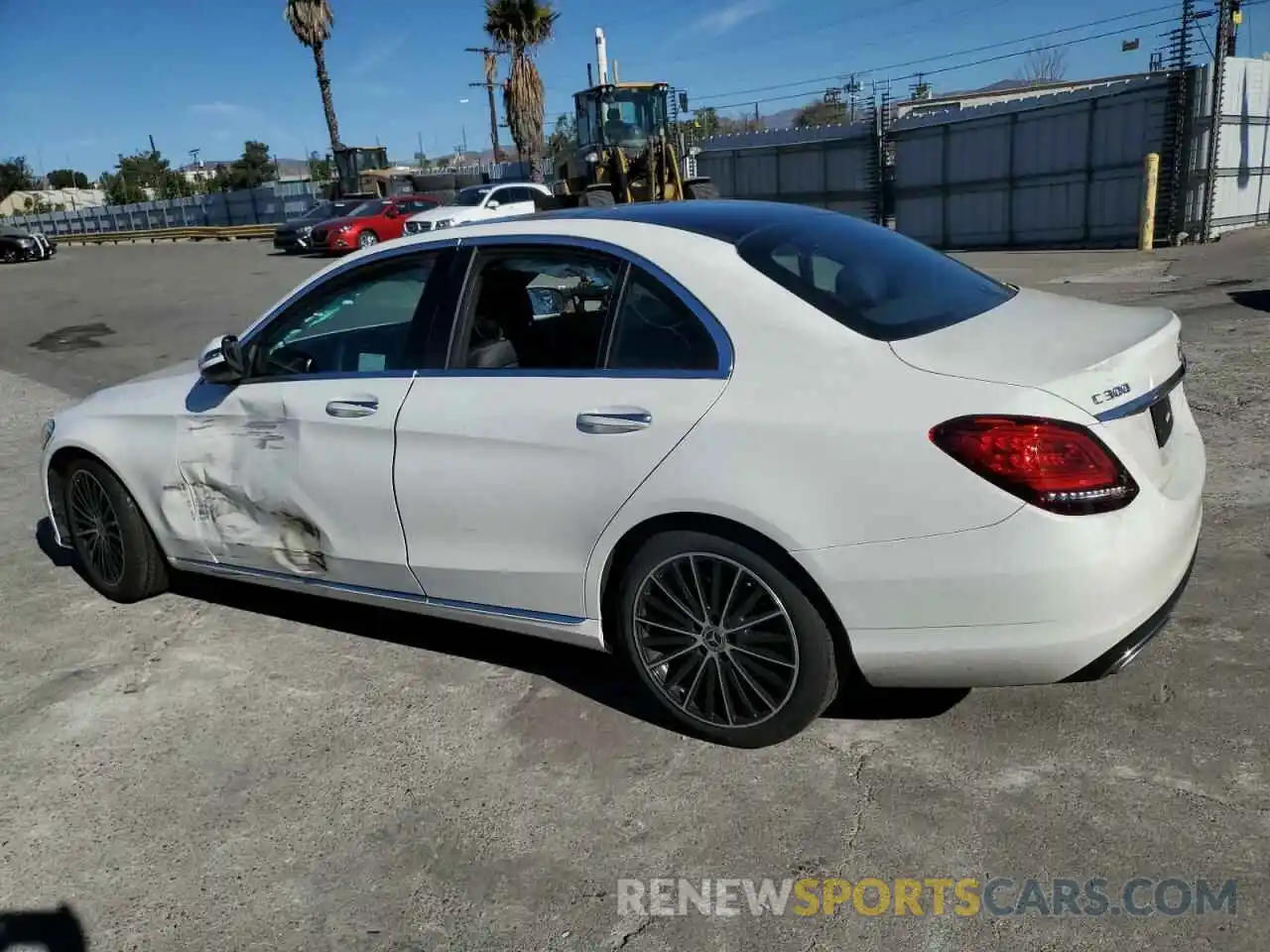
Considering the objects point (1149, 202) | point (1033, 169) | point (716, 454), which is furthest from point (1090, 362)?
point (1033, 169)

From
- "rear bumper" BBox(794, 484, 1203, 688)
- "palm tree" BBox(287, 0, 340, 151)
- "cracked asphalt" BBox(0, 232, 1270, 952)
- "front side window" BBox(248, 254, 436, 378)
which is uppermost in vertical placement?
"palm tree" BBox(287, 0, 340, 151)

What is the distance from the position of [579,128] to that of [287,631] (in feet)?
69.5

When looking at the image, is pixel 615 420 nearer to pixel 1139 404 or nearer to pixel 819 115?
pixel 1139 404

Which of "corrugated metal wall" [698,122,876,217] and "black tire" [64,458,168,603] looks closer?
"black tire" [64,458,168,603]

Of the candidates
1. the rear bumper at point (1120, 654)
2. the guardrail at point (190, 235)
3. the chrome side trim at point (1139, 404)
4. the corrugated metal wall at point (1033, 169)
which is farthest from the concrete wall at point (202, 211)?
the rear bumper at point (1120, 654)

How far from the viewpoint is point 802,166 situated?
2786 centimetres

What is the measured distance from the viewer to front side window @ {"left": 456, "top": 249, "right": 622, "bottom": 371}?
10.8 ft

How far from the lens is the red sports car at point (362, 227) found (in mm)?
26188

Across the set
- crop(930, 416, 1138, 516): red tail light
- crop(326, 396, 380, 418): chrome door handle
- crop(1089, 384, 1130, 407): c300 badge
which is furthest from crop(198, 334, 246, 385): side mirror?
crop(1089, 384, 1130, 407): c300 badge

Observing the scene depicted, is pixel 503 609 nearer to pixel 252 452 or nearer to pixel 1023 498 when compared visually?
pixel 252 452

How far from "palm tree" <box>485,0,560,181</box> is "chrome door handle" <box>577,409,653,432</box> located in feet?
138

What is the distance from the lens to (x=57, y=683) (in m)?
4.03

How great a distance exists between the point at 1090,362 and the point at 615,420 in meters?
1.32

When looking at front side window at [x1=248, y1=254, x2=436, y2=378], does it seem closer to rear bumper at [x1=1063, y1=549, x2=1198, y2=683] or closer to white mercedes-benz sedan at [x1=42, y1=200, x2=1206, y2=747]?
white mercedes-benz sedan at [x1=42, y1=200, x2=1206, y2=747]
